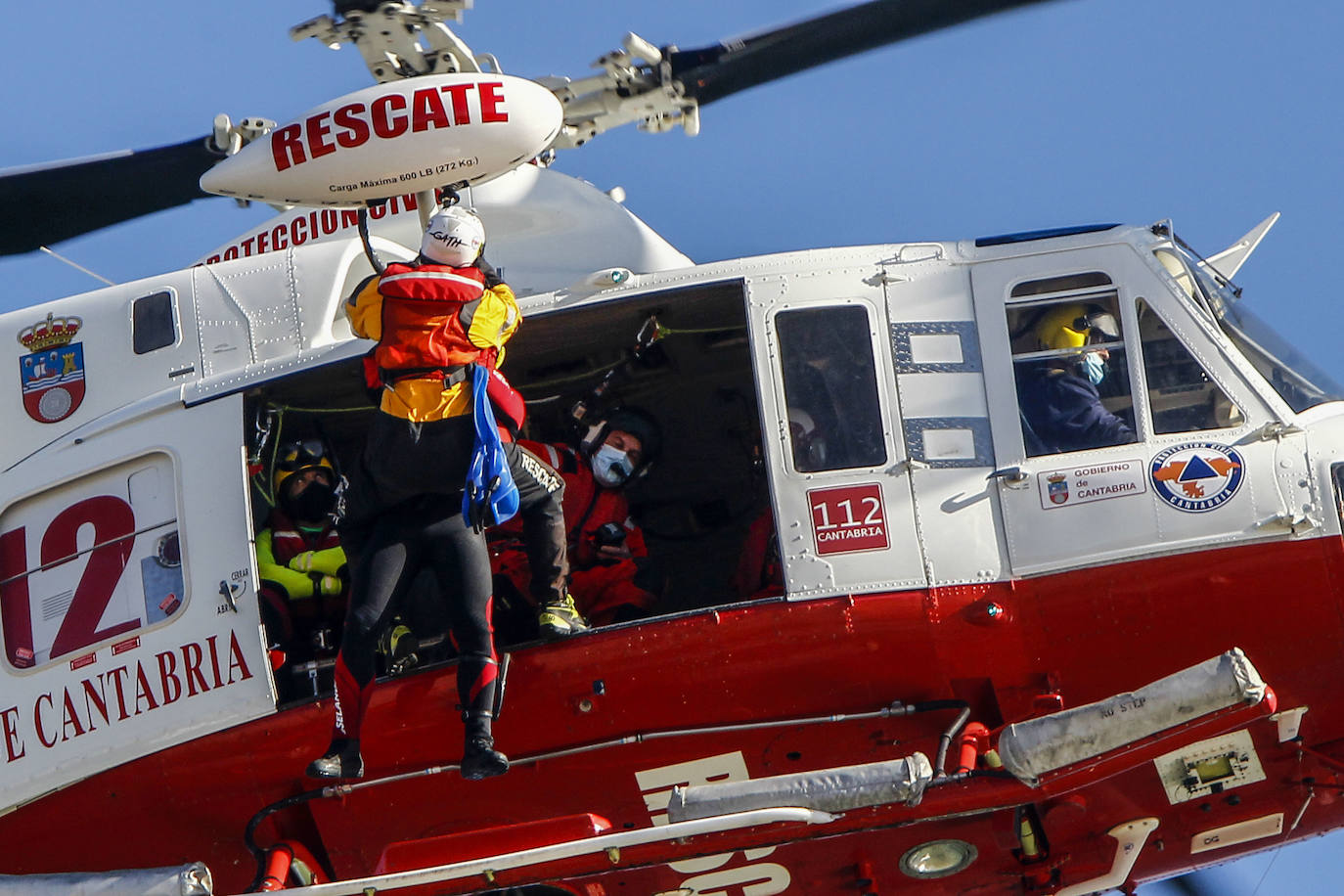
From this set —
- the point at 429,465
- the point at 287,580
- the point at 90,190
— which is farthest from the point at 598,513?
the point at 90,190

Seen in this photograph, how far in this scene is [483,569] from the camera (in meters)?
7.57

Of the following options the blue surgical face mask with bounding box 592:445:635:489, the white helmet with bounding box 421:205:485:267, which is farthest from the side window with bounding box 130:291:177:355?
the blue surgical face mask with bounding box 592:445:635:489

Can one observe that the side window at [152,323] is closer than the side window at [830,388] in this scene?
No

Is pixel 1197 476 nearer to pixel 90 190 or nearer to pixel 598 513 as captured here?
pixel 598 513

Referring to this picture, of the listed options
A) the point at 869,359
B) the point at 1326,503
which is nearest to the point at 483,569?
the point at 869,359

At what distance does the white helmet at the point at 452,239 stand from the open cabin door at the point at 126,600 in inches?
56.1

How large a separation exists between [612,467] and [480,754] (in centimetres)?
175

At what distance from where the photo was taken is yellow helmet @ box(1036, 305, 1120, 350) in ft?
25.3

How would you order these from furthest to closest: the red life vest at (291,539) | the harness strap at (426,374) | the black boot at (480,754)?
1. the red life vest at (291,539)
2. the harness strap at (426,374)
3. the black boot at (480,754)

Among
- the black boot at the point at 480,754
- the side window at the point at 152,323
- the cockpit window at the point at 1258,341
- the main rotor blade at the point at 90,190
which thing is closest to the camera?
the black boot at the point at 480,754

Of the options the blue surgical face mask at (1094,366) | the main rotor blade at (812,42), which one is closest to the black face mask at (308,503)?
the main rotor blade at (812,42)

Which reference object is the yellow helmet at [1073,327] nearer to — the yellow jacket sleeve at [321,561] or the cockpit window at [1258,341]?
the cockpit window at [1258,341]

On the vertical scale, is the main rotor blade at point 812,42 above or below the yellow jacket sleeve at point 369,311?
above

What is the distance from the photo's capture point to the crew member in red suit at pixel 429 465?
7.36 metres
